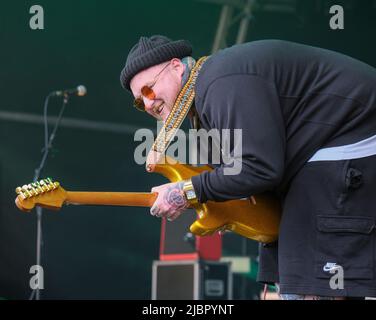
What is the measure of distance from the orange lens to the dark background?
334 cm

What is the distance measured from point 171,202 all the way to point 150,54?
1.91 ft

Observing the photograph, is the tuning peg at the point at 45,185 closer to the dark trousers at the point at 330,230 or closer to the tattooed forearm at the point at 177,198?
the tattooed forearm at the point at 177,198

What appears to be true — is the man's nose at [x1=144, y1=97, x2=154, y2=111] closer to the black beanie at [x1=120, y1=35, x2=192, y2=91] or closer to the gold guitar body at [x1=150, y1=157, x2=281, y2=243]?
the black beanie at [x1=120, y1=35, x2=192, y2=91]

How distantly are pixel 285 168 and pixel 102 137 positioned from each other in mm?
4810

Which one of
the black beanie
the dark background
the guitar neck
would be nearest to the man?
the guitar neck

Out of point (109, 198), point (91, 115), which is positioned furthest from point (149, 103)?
point (91, 115)

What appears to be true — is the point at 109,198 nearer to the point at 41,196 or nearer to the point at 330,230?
the point at 41,196

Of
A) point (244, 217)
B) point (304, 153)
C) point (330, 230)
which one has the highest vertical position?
point (304, 153)

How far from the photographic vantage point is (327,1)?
5859 mm

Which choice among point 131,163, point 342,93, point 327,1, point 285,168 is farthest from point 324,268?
point 131,163

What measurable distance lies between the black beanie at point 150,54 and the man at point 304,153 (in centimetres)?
30

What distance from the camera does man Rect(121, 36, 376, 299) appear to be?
7.07 ft

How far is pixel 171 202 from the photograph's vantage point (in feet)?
7.84
